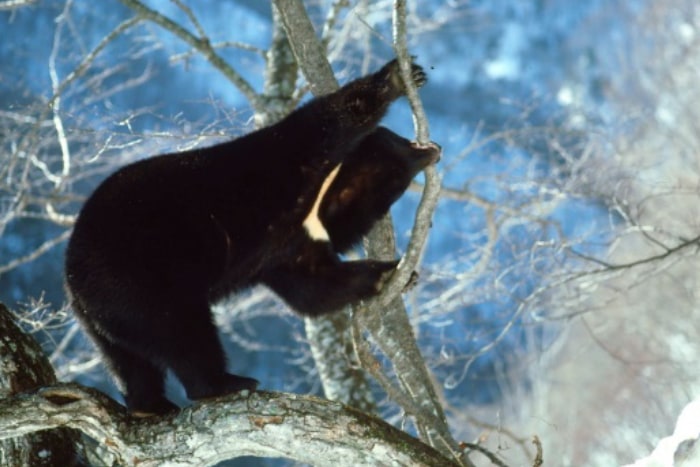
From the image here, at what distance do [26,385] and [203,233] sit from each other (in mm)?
1165

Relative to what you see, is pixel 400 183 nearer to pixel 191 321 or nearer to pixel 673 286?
pixel 191 321

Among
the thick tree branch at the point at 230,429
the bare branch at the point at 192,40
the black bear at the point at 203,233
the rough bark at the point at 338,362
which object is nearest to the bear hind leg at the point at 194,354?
the black bear at the point at 203,233

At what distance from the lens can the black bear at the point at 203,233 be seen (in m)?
3.67

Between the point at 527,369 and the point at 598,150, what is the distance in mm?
5401

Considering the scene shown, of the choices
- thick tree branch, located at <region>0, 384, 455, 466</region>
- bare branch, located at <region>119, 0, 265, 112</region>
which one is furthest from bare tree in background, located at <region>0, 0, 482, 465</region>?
bare branch, located at <region>119, 0, 265, 112</region>

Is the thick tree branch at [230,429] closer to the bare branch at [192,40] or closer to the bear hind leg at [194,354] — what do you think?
the bear hind leg at [194,354]

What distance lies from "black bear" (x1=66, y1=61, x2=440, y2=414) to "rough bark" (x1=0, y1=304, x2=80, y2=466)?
0.39 m

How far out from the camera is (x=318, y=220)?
4383 mm

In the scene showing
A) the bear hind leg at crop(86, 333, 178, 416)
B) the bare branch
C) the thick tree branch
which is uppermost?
the bare branch

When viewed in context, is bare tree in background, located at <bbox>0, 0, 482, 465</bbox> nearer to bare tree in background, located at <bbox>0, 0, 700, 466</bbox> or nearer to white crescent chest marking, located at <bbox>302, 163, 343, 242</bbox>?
bare tree in background, located at <bbox>0, 0, 700, 466</bbox>

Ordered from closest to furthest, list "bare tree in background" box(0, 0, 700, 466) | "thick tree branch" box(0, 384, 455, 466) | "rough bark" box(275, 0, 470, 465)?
1. "thick tree branch" box(0, 384, 455, 466)
2. "bare tree in background" box(0, 0, 700, 466)
3. "rough bark" box(275, 0, 470, 465)

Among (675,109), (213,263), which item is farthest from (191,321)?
(675,109)

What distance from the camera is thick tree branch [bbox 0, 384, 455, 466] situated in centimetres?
315

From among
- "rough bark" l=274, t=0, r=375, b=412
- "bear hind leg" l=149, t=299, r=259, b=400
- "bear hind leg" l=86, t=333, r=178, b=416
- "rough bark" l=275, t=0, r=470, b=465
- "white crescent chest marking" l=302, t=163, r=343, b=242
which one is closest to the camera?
"bear hind leg" l=149, t=299, r=259, b=400
